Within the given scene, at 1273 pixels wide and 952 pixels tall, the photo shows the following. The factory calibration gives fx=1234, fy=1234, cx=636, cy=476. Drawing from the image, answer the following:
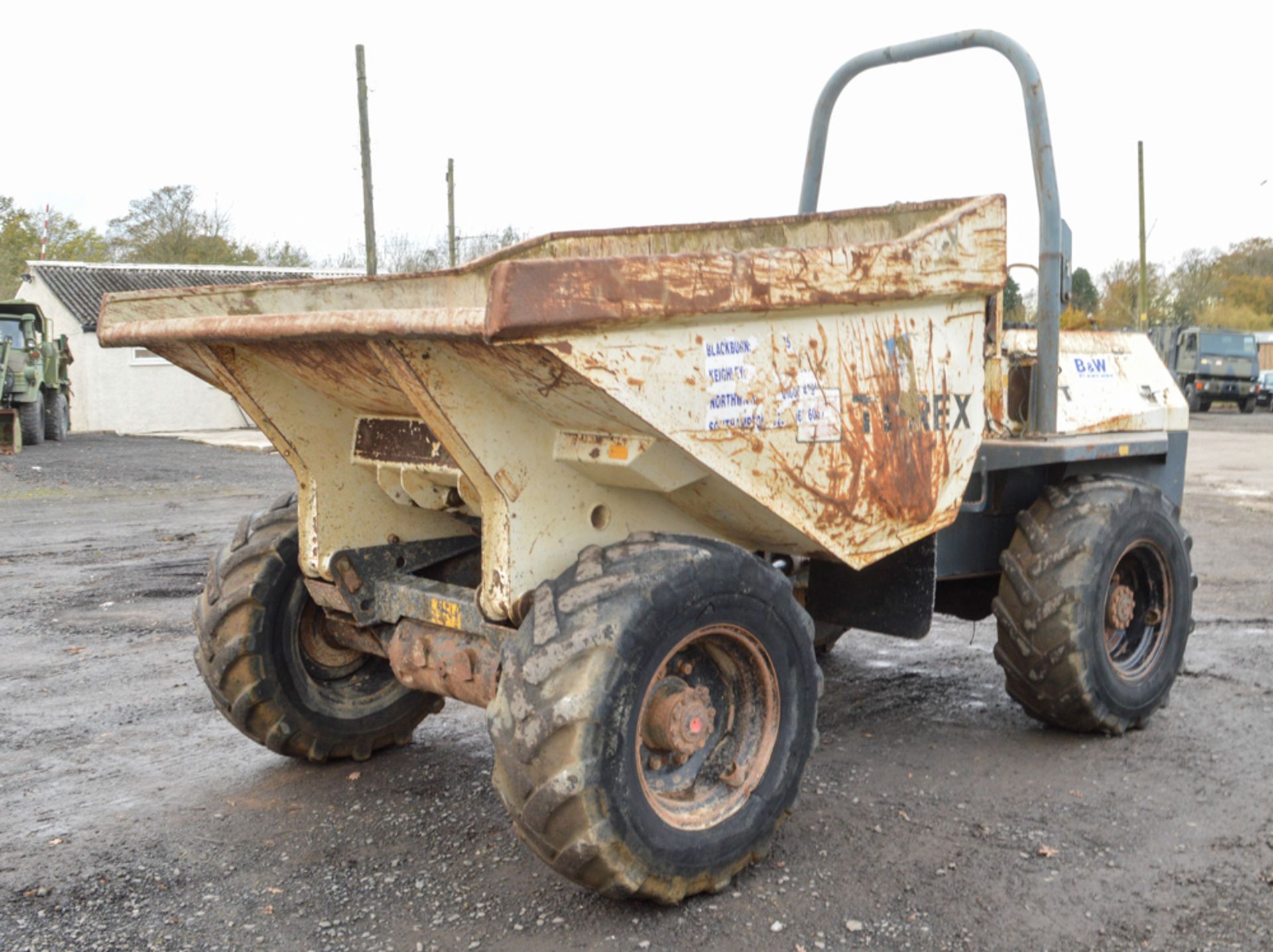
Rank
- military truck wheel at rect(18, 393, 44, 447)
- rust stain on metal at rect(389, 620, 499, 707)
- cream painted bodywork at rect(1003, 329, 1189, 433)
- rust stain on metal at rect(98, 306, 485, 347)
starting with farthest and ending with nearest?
1. military truck wheel at rect(18, 393, 44, 447)
2. cream painted bodywork at rect(1003, 329, 1189, 433)
3. rust stain on metal at rect(389, 620, 499, 707)
4. rust stain on metal at rect(98, 306, 485, 347)

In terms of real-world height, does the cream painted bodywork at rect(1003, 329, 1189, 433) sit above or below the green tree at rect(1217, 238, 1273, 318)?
below

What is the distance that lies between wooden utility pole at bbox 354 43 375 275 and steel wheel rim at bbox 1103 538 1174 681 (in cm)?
1790

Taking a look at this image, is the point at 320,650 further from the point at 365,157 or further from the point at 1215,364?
the point at 1215,364

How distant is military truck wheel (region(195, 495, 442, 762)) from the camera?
406 centimetres

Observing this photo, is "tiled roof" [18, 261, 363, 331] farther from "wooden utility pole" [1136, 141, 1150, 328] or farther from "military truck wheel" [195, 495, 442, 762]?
"military truck wheel" [195, 495, 442, 762]

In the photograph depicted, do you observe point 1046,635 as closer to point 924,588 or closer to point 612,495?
point 924,588

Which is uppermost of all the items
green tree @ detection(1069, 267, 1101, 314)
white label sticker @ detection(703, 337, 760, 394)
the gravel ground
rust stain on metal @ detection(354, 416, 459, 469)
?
green tree @ detection(1069, 267, 1101, 314)

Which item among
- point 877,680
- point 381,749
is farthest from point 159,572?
point 877,680

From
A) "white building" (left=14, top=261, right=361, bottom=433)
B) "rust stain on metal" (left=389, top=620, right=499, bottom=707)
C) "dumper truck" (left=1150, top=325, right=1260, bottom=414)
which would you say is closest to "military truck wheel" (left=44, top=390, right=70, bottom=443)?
"white building" (left=14, top=261, right=361, bottom=433)

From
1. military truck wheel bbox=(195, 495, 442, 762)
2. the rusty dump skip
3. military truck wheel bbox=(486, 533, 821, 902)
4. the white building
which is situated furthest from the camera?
the white building

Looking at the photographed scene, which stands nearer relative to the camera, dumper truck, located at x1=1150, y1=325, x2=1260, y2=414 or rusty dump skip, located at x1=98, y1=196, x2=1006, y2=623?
rusty dump skip, located at x1=98, y1=196, x2=1006, y2=623

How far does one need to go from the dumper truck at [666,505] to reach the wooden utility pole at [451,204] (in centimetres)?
2166

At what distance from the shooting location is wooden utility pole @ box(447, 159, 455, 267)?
25812mm

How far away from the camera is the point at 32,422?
2205 centimetres
